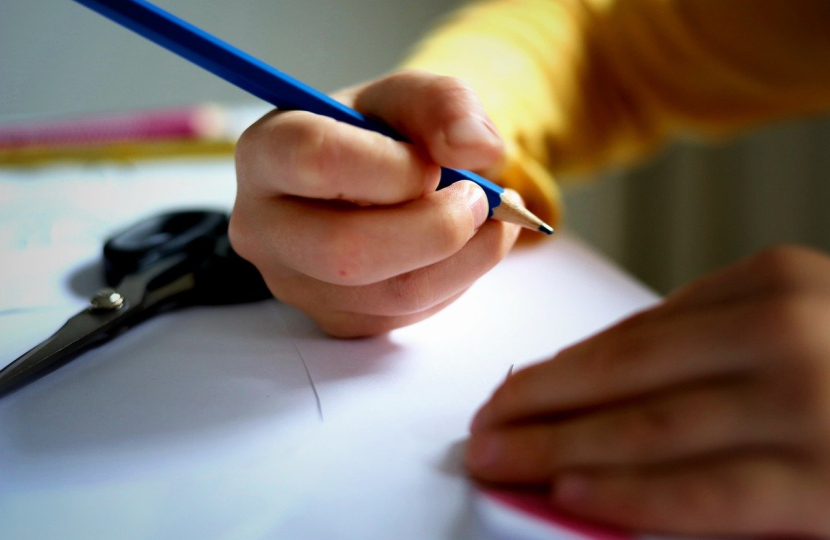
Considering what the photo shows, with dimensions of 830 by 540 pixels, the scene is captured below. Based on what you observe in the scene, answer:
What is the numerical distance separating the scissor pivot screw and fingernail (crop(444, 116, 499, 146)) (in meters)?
0.20

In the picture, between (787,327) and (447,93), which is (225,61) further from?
(787,327)

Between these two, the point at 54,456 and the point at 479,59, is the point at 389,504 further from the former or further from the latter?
the point at 479,59

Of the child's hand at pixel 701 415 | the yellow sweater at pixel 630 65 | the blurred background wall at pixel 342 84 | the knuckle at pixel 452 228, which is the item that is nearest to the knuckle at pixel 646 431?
the child's hand at pixel 701 415

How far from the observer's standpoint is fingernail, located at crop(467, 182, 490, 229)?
330 millimetres

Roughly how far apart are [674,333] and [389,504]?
0.13 metres

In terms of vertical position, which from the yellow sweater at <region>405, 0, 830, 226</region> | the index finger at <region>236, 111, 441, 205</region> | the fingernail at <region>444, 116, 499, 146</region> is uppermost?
the yellow sweater at <region>405, 0, 830, 226</region>

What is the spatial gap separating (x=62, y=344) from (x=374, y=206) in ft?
0.57

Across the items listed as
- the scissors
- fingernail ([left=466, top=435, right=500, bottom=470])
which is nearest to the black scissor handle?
the scissors

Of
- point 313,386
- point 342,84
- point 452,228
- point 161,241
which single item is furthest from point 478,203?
point 342,84

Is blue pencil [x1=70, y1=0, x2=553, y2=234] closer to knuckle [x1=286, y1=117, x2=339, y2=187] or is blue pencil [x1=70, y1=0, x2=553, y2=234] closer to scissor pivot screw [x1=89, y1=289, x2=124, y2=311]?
knuckle [x1=286, y1=117, x2=339, y2=187]

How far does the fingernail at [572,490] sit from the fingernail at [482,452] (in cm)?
3

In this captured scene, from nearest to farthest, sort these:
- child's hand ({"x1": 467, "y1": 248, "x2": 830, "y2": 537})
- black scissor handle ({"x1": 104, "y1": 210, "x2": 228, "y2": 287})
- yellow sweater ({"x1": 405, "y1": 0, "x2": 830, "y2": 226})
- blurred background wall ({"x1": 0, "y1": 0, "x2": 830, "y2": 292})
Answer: child's hand ({"x1": 467, "y1": 248, "x2": 830, "y2": 537})
black scissor handle ({"x1": 104, "y1": 210, "x2": 228, "y2": 287})
yellow sweater ({"x1": 405, "y1": 0, "x2": 830, "y2": 226})
blurred background wall ({"x1": 0, "y1": 0, "x2": 830, "y2": 292})

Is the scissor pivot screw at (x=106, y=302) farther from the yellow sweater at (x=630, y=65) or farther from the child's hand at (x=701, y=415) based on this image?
the yellow sweater at (x=630, y=65)

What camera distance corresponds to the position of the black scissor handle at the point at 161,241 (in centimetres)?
43
